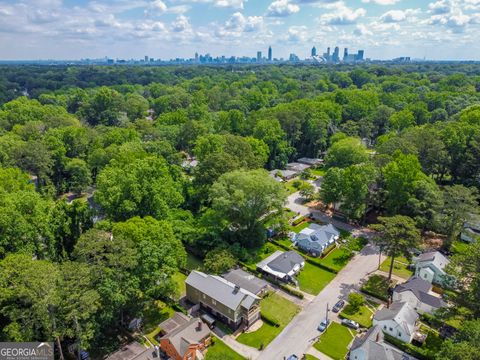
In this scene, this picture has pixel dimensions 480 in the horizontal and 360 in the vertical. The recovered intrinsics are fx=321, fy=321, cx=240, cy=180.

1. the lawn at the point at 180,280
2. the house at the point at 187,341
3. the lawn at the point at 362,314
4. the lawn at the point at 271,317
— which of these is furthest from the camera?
the lawn at the point at 180,280

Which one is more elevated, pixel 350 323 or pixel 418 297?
pixel 418 297

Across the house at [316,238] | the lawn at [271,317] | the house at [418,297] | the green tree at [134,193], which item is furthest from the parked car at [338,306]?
the green tree at [134,193]

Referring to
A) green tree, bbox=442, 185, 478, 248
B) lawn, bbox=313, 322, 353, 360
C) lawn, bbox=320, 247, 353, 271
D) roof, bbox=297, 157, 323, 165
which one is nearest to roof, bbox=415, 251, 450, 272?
green tree, bbox=442, 185, 478, 248

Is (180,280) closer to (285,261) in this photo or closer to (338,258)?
(285,261)

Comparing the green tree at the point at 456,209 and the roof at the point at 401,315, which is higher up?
the green tree at the point at 456,209

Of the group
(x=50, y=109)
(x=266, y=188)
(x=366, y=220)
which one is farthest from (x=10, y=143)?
(x=366, y=220)

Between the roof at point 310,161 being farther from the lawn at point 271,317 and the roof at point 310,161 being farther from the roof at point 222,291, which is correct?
the roof at point 222,291

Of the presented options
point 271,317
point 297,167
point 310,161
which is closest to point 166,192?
point 271,317
